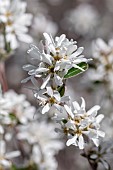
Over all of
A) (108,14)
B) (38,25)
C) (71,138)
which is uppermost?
(108,14)

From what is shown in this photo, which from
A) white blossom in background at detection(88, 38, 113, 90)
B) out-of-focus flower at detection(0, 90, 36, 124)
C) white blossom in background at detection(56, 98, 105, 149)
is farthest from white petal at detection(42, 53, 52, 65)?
white blossom in background at detection(88, 38, 113, 90)

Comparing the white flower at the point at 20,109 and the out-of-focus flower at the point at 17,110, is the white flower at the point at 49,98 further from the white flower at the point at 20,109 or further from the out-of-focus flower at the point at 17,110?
the white flower at the point at 20,109

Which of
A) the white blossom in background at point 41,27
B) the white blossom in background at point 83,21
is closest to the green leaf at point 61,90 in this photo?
the white blossom in background at point 41,27

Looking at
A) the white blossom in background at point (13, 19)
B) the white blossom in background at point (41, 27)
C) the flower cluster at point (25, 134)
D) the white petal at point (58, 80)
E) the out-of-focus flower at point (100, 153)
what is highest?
the white blossom in background at point (41, 27)

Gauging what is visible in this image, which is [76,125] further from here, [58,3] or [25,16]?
[58,3]

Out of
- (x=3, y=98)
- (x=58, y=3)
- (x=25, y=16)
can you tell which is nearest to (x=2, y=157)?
(x=3, y=98)

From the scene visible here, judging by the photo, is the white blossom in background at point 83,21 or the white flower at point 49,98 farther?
the white blossom in background at point 83,21

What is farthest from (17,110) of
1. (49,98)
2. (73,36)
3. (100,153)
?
(73,36)
